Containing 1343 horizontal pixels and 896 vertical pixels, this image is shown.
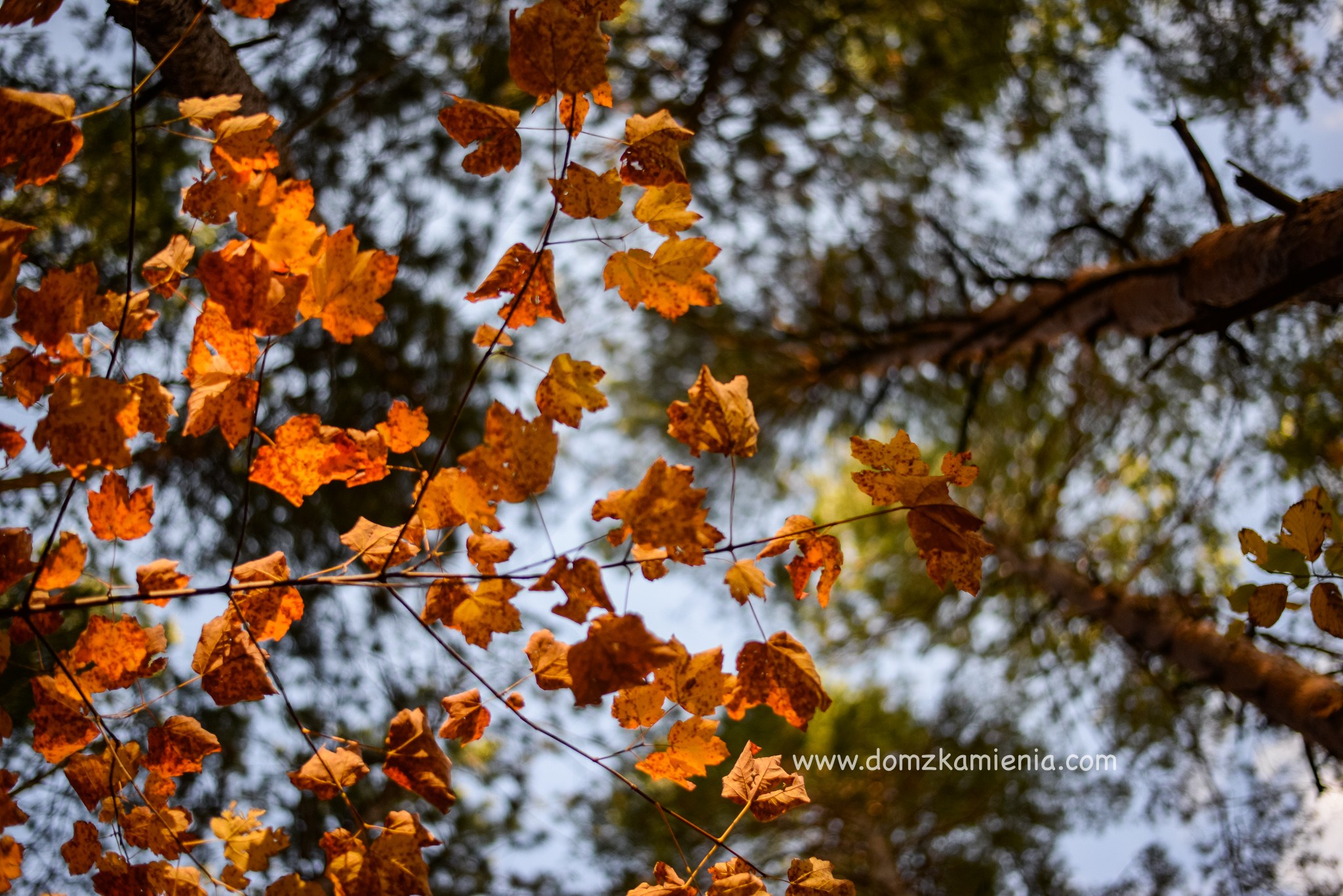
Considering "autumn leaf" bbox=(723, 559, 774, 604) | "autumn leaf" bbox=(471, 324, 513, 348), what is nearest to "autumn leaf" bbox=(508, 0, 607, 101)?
"autumn leaf" bbox=(471, 324, 513, 348)

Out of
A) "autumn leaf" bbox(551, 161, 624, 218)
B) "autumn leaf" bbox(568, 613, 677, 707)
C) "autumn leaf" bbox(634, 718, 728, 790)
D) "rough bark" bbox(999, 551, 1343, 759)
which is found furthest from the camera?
"rough bark" bbox(999, 551, 1343, 759)

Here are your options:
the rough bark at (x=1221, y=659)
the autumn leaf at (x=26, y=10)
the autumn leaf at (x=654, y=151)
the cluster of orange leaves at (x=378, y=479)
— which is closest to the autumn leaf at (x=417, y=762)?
the cluster of orange leaves at (x=378, y=479)

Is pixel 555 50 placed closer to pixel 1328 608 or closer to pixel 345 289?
pixel 345 289

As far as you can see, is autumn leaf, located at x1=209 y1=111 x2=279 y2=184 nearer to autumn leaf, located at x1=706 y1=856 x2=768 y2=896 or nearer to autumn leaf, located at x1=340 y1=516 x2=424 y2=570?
autumn leaf, located at x1=340 y1=516 x2=424 y2=570

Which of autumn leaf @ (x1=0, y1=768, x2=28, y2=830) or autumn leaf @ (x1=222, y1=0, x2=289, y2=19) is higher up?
autumn leaf @ (x1=222, y1=0, x2=289, y2=19)

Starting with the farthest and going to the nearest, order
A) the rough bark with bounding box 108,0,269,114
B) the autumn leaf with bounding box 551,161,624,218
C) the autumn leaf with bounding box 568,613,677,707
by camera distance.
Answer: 1. the rough bark with bounding box 108,0,269,114
2. the autumn leaf with bounding box 551,161,624,218
3. the autumn leaf with bounding box 568,613,677,707

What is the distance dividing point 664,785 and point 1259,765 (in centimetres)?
354

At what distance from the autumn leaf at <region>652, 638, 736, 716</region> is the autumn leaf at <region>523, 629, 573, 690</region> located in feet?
0.44

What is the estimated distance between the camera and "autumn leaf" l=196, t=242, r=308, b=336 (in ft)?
2.62

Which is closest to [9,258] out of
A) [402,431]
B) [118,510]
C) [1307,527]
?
[118,510]

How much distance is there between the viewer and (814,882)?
95 cm

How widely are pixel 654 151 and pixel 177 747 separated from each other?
1.08 m

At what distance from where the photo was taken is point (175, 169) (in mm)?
2244

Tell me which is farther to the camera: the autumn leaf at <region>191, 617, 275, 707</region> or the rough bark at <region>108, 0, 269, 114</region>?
the rough bark at <region>108, 0, 269, 114</region>
